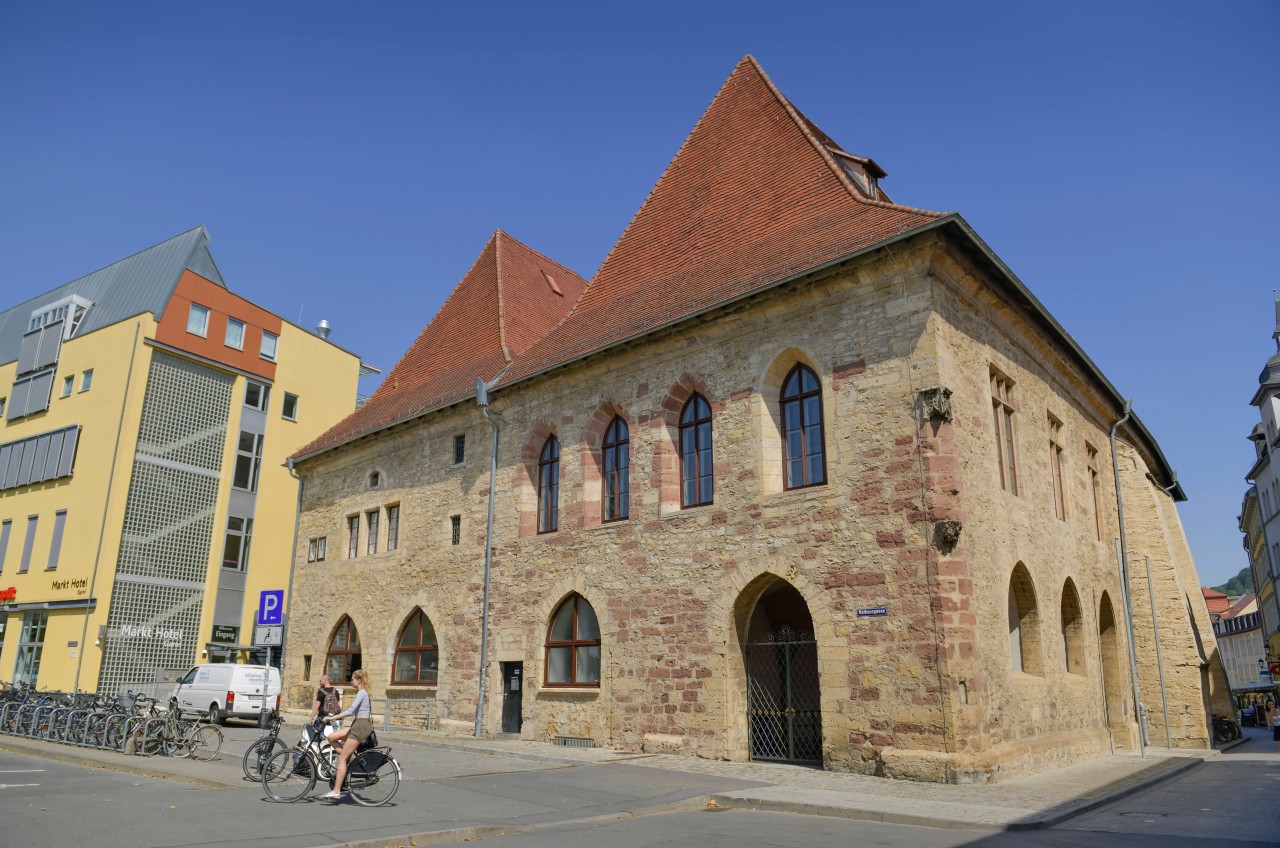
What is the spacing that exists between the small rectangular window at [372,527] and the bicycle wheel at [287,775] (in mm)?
12210

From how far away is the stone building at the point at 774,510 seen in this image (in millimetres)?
12367

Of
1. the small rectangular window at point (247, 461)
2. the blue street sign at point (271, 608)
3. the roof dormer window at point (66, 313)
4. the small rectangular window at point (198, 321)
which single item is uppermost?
the roof dormer window at point (66, 313)

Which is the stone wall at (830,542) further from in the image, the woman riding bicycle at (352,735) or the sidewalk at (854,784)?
the woman riding bicycle at (352,735)

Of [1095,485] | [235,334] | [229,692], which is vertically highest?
[235,334]

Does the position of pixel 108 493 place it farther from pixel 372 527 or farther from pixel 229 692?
pixel 229 692

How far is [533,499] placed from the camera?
18250mm

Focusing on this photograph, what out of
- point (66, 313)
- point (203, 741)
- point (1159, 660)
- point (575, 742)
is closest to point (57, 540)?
point (66, 313)

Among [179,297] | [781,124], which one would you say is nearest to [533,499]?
[781,124]

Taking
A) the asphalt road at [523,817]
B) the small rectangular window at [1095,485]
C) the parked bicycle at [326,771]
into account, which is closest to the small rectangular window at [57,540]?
the asphalt road at [523,817]

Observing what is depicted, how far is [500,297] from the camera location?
22.9 m

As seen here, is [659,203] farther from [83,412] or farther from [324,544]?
[83,412]

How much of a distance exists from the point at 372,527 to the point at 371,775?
1356cm

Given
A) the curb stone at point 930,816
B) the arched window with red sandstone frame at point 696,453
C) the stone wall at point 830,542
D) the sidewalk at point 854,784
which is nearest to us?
the curb stone at point 930,816

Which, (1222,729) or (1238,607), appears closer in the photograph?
(1222,729)
